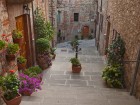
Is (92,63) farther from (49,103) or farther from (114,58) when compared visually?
(49,103)

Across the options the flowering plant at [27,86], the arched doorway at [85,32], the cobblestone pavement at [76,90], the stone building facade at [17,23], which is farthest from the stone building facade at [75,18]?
the flowering plant at [27,86]

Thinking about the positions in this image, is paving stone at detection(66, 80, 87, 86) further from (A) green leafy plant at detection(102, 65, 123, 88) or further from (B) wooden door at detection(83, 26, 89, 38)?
(B) wooden door at detection(83, 26, 89, 38)

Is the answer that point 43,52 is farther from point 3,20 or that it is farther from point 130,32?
point 3,20

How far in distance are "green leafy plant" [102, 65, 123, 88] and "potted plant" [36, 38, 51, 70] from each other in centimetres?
288

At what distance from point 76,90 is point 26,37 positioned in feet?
9.52

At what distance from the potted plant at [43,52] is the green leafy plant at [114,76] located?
113 inches

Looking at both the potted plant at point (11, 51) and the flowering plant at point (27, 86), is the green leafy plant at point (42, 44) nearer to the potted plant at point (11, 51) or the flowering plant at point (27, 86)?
the flowering plant at point (27, 86)

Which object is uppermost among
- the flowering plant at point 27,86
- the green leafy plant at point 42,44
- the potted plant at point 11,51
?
the potted plant at point 11,51

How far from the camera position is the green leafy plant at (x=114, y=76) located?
6527 mm

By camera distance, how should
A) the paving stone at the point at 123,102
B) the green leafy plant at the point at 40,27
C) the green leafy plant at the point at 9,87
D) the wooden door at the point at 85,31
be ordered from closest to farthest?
the green leafy plant at the point at 9,87
the paving stone at the point at 123,102
the green leafy plant at the point at 40,27
the wooden door at the point at 85,31

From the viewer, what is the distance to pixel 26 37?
7129mm

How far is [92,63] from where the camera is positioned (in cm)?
972

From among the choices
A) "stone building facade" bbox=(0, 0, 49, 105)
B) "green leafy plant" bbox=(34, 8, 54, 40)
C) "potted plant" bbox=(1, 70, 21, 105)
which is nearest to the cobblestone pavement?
"potted plant" bbox=(1, 70, 21, 105)

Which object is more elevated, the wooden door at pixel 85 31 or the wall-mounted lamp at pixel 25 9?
the wall-mounted lamp at pixel 25 9
